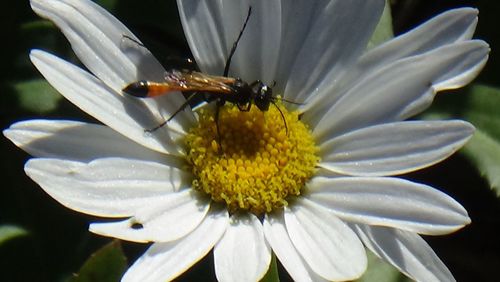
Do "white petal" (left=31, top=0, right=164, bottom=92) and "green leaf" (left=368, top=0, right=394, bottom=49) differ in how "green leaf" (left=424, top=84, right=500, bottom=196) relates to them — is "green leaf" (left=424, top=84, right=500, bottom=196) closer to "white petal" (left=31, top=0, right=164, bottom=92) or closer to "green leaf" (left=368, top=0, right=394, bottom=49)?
"green leaf" (left=368, top=0, right=394, bottom=49)

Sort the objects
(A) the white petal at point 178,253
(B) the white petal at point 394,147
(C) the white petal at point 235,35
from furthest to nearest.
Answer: (C) the white petal at point 235,35
(B) the white petal at point 394,147
(A) the white petal at point 178,253

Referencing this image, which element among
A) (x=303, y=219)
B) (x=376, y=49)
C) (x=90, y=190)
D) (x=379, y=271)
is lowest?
(x=379, y=271)

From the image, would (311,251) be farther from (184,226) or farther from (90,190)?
(90,190)

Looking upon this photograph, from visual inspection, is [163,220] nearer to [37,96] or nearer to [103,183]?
[103,183]

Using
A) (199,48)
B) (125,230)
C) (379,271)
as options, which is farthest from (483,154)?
(125,230)

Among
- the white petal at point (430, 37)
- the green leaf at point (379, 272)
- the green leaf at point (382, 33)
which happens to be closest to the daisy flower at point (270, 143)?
the white petal at point (430, 37)

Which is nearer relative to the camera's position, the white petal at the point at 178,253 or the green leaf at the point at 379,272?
the white petal at the point at 178,253

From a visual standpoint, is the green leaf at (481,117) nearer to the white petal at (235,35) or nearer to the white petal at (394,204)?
the white petal at (394,204)
